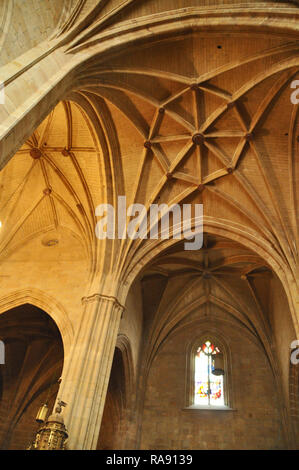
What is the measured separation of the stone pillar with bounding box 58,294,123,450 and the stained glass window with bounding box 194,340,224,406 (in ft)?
21.7

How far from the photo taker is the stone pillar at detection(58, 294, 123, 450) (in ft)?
29.8

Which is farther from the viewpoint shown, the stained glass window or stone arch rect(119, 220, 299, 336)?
the stained glass window

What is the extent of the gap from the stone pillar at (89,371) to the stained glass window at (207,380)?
6.62 m

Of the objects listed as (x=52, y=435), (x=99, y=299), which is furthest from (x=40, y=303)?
(x=52, y=435)

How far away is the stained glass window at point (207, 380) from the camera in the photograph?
51.5 ft

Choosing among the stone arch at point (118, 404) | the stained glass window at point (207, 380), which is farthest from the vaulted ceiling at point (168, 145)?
the stained glass window at point (207, 380)

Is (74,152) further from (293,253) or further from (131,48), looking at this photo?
(293,253)

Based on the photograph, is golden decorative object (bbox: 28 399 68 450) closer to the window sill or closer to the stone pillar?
the stone pillar

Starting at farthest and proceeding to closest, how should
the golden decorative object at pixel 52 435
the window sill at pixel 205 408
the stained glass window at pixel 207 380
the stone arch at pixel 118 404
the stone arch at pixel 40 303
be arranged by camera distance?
the stained glass window at pixel 207 380 → the window sill at pixel 205 408 → the stone arch at pixel 118 404 → the stone arch at pixel 40 303 → the golden decorative object at pixel 52 435

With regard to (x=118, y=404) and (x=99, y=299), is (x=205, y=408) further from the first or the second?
(x=99, y=299)

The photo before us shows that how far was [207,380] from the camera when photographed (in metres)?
16.2

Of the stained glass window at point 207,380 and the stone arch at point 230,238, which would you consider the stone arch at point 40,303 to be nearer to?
the stone arch at point 230,238

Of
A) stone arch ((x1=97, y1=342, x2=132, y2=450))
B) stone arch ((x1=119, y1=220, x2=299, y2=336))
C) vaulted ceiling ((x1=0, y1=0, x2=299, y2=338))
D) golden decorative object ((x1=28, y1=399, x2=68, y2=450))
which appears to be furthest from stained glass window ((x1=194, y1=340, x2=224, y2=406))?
golden decorative object ((x1=28, y1=399, x2=68, y2=450))

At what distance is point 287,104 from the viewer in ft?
38.8
